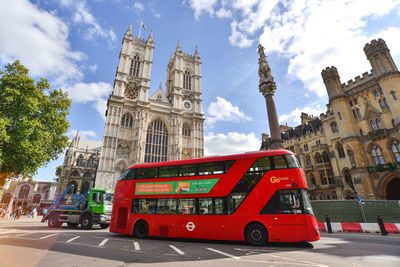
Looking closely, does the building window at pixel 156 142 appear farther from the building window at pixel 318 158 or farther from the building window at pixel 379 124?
the building window at pixel 379 124

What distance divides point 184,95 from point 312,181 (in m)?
29.4

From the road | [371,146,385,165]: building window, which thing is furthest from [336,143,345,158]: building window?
the road

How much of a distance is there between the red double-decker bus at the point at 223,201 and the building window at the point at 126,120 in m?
26.6

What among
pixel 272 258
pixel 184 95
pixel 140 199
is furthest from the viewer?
pixel 184 95

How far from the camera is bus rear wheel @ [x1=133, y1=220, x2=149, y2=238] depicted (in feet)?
28.0

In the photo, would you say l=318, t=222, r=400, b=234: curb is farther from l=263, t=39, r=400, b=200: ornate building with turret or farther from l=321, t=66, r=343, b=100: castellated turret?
l=321, t=66, r=343, b=100: castellated turret

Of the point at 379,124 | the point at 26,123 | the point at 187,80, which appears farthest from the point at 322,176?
the point at 187,80

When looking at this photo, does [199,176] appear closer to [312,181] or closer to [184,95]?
[312,181]

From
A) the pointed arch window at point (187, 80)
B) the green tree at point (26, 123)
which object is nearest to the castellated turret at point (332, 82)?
the pointed arch window at point (187, 80)

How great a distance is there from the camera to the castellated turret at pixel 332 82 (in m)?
22.6

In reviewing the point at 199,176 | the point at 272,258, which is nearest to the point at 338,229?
the point at 272,258

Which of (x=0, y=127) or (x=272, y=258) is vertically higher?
(x=0, y=127)

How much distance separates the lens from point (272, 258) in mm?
5047

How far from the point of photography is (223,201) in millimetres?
7215
